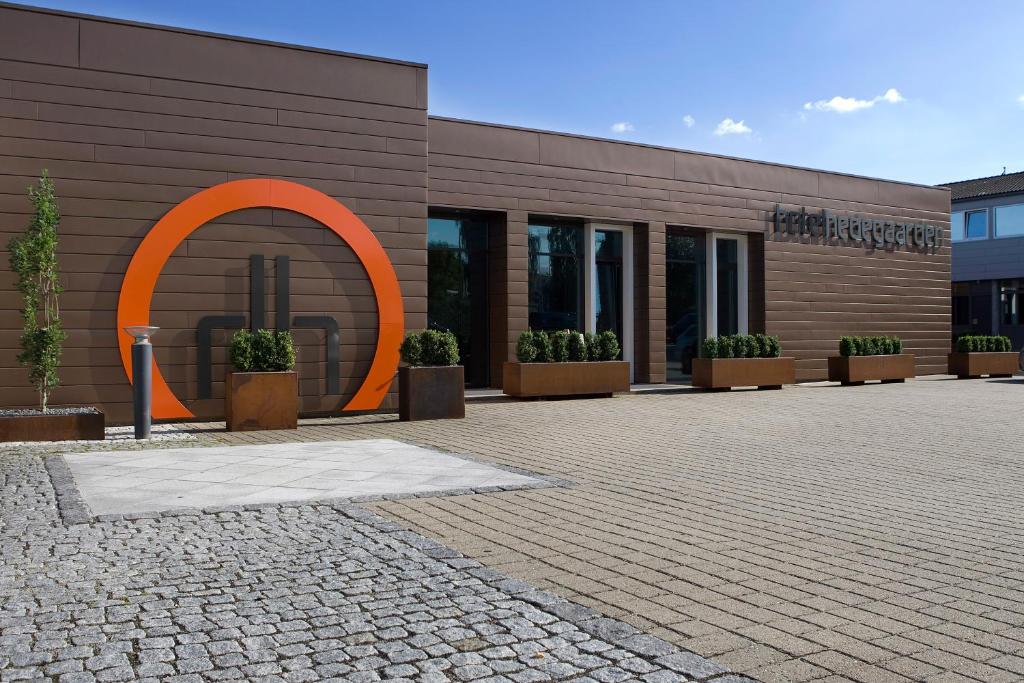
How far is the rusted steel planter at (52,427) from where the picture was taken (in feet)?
31.7

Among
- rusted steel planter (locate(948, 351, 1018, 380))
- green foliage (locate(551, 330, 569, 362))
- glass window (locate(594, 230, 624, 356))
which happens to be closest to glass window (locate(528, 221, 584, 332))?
glass window (locate(594, 230, 624, 356))

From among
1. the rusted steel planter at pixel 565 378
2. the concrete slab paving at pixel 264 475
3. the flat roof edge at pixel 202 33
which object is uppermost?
the flat roof edge at pixel 202 33

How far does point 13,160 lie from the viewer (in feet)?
35.7

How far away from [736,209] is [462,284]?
6.49 metres

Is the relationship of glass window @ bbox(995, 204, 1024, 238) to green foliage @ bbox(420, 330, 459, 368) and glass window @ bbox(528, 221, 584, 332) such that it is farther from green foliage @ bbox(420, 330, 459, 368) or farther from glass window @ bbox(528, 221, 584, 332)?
green foliage @ bbox(420, 330, 459, 368)

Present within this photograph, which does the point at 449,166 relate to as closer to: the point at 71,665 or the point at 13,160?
the point at 13,160

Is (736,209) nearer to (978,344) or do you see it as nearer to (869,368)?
(869,368)

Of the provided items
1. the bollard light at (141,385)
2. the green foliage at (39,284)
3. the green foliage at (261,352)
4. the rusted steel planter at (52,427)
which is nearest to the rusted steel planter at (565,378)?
the green foliage at (261,352)

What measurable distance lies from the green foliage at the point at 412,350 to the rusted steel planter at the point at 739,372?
6.96m

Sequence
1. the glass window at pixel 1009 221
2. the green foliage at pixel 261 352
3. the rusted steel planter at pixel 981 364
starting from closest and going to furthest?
1. the green foliage at pixel 261 352
2. the rusted steel planter at pixel 981 364
3. the glass window at pixel 1009 221

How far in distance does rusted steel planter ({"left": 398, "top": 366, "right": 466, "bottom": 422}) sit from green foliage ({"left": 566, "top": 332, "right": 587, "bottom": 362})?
3.40 metres

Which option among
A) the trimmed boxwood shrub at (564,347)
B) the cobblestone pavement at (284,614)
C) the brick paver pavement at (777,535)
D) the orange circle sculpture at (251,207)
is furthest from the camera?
the trimmed boxwood shrub at (564,347)

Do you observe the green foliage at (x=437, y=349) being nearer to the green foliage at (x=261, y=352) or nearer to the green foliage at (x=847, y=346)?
the green foliage at (x=261, y=352)

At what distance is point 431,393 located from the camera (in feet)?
39.4
